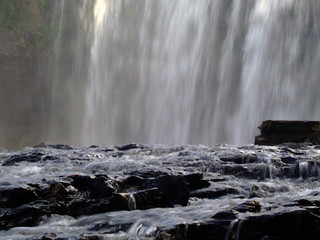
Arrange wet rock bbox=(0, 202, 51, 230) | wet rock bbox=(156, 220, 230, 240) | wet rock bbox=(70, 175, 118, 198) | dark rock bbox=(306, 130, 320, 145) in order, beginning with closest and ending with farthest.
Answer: wet rock bbox=(156, 220, 230, 240) → wet rock bbox=(0, 202, 51, 230) → wet rock bbox=(70, 175, 118, 198) → dark rock bbox=(306, 130, 320, 145)

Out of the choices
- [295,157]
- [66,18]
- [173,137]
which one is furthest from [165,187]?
[66,18]

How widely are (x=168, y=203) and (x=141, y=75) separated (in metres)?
32.9

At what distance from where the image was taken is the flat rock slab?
15359 millimetres

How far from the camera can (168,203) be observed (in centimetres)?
599

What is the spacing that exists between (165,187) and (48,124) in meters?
30.2

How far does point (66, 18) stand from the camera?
3734cm

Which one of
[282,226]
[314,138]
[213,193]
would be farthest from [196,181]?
[314,138]

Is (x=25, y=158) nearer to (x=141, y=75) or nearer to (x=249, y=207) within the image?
(x=249, y=207)

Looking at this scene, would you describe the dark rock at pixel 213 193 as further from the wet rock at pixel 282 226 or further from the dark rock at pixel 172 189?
the wet rock at pixel 282 226

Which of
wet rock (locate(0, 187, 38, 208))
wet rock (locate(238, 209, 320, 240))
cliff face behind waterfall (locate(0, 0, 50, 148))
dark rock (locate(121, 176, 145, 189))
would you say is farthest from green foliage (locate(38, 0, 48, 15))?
wet rock (locate(238, 209, 320, 240))

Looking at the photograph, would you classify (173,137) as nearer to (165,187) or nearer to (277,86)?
(277,86)

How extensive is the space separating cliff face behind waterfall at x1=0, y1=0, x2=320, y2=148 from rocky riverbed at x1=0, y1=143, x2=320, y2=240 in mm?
24519

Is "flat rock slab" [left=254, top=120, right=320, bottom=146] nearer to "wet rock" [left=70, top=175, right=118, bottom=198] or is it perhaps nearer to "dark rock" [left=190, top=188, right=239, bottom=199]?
"dark rock" [left=190, top=188, right=239, bottom=199]

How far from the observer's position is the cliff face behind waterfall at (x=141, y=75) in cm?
3322
